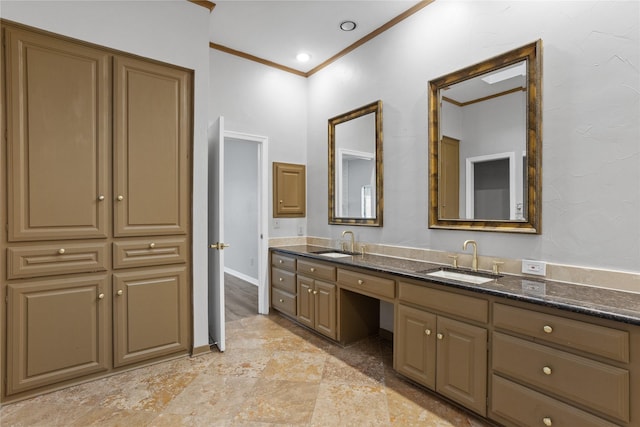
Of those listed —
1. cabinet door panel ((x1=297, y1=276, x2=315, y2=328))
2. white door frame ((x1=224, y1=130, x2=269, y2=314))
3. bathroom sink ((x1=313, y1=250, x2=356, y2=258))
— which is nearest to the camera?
cabinet door panel ((x1=297, y1=276, x2=315, y2=328))

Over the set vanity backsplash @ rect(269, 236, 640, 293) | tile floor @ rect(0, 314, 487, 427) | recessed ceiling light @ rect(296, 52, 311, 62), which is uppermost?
recessed ceiling light @ rect(296, 52, 311, 62)

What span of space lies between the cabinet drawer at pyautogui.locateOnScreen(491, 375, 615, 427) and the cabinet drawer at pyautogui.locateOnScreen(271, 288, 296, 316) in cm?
210

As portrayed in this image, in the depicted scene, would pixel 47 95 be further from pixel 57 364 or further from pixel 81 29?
pixel 57 364

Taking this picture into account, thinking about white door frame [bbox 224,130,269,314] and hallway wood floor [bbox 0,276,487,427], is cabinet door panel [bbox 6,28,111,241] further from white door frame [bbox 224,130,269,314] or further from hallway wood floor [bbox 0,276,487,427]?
white door frame [bbox 224,130,269,314]

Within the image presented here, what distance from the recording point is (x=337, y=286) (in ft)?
9.59

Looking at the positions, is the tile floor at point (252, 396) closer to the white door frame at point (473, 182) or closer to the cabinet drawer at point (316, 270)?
the cabinet drawer at point (316, 270)

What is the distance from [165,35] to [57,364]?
99.7 inches

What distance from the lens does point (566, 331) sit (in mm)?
1545

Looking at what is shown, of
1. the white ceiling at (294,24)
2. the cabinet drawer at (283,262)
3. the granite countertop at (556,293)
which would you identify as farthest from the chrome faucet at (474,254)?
the white ceiling at (294,24)

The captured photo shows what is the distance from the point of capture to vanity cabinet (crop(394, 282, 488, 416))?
1887 mm

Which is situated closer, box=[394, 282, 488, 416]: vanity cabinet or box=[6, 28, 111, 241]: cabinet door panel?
box=[394, 282, 488, 416]: vanity cabinet

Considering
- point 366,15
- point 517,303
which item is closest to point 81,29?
point 366,15

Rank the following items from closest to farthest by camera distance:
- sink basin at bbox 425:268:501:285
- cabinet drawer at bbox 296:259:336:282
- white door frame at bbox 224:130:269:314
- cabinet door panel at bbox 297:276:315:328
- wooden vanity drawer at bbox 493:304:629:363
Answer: wooden vanity drawer at bbox 493:304:629:363 → sink basin at bbox 425:268:501:285 → cabinet drawer at bbox 296:259:336:282 → cabinet door panel at bbox 297:276:315:328 → white door frame at bbox 224:130:269:314

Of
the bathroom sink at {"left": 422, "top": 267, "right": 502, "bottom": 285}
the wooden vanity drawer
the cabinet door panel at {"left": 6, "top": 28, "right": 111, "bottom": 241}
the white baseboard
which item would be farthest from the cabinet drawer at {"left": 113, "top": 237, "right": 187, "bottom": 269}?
the white baseboard
